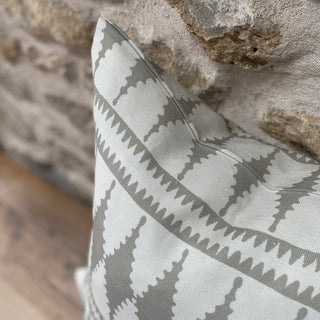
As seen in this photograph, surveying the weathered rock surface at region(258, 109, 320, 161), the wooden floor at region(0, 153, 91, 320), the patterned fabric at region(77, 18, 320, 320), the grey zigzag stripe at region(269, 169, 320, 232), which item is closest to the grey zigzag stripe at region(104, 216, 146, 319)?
the patterned fabric at region(77, 18, 320, 320)

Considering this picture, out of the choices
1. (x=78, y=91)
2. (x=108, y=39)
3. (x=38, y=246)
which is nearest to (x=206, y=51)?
(x=108, y=39)

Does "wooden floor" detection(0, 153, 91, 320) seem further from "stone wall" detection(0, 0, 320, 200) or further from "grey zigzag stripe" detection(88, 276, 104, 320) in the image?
"grey zigzag stripe" detection(88, 276, 104, 320)

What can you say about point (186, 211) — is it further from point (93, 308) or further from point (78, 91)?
point (78, 91)

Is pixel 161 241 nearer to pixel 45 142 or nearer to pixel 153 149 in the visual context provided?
pixel 153 149

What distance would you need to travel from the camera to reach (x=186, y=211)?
1.67ft

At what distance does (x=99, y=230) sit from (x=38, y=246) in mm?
649

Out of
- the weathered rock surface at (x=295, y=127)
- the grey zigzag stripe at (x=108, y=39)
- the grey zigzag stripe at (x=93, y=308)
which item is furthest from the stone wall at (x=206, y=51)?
the grey zigzag stripe at (x=93, y=308)

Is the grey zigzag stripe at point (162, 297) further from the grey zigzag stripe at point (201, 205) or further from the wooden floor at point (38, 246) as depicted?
the wooden floor at point (38, 246)

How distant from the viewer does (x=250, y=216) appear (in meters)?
0.51

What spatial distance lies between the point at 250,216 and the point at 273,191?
4 centimetres

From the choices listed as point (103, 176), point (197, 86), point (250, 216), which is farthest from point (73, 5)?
point (250, 216)

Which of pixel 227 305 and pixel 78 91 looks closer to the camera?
pixel 227 305

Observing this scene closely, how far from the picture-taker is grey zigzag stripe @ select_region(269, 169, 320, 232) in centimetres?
49

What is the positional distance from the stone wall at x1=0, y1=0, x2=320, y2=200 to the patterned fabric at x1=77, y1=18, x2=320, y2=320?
0.08 meters
